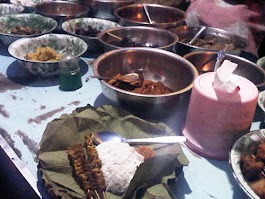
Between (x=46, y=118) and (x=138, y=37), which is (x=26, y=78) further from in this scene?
(x=138, y=37)

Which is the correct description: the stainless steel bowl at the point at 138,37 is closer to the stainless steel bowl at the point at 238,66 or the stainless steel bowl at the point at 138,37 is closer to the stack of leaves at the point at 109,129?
the stainless steel bowl at the point at 238,66

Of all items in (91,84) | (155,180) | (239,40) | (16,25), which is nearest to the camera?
(155,180)

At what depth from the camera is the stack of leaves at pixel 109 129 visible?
2.94 feet

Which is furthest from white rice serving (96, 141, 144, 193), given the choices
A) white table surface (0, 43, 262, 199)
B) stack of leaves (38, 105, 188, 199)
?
white table surface (0, 43, 262, 199)

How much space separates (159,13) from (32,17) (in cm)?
81

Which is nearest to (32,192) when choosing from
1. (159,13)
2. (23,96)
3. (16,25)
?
(23,96)

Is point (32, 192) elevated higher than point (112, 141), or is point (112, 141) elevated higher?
point (112, 141)

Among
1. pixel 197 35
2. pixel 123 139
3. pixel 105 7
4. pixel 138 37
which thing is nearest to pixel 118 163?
pixel 123 139

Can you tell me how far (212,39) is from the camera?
1819mm

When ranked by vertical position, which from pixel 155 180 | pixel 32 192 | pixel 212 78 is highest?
pixel 212 78

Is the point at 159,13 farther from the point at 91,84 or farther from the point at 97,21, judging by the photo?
the point at 91,84

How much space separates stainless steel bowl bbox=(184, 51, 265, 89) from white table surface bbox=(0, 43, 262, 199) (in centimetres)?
22

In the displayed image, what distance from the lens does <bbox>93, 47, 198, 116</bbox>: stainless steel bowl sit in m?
1.18

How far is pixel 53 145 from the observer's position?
3.32 feet
